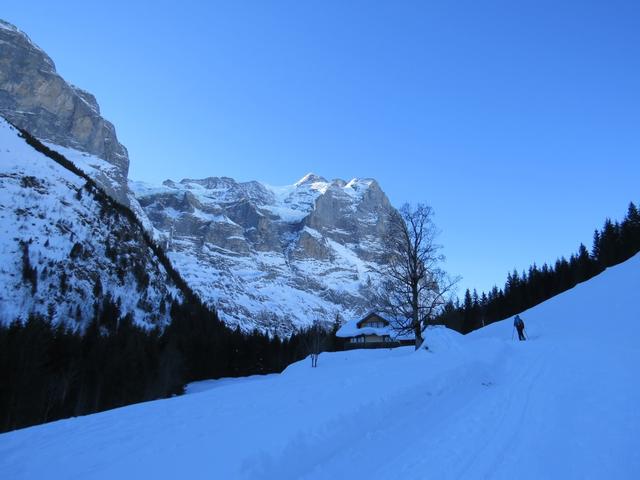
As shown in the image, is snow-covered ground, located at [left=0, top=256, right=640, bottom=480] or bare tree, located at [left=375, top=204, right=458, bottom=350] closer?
snow-covered ground, located at [left=0, top=256, right=640, bottom=480]

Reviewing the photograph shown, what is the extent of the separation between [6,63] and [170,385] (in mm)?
216352

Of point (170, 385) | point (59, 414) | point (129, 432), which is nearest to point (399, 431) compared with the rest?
point (129, 432)

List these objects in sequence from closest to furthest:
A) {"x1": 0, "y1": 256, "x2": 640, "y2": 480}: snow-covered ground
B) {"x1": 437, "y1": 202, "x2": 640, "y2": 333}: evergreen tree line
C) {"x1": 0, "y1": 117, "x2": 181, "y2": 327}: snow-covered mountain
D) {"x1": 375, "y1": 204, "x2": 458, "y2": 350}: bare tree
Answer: {"x1": 0, "y1": 256, "x2": 640, "y2": 480}: snow-covered ground → {"x1": 375, "y1": 204, "x2": 458, "y2": 350}: bare tree → {"x1": 0, "y1": 117, "x2": 181, "y2": 327}: snow-covered mountain → {"x1": 437, "y1": 202, "x2": 640, "y2": 333}: evergreen tree line

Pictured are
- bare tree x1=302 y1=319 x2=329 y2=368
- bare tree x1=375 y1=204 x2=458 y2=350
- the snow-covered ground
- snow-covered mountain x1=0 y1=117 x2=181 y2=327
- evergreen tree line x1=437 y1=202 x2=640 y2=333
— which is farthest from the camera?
evergreen tree line x1=437 y1=202 x2=640 y2=333

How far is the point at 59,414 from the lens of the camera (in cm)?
3538

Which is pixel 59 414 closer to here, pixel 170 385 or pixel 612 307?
pixel 170 385

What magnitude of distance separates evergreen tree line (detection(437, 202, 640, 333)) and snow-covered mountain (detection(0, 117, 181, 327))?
162ft

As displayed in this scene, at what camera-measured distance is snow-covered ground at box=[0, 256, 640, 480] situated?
5246 mm

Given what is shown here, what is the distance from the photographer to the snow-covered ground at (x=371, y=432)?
5.25m

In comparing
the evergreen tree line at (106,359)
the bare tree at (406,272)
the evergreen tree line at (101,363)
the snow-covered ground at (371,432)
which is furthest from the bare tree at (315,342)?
the snow-covered ground at (371,432)

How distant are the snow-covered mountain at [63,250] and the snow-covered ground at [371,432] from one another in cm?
4366

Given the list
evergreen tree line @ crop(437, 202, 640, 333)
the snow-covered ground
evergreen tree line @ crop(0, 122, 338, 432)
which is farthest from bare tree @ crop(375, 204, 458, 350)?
evergreen tree line @ crop(437, 202, 640, 333)

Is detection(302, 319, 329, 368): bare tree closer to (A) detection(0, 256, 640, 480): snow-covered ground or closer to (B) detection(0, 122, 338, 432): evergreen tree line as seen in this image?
(B) detection(0, 122, 338, 432): evergreen tree line

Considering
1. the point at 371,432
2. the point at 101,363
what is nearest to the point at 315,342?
the point at 101,363
